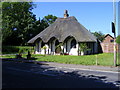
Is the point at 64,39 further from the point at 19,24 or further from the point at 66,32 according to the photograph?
the point at 19,24

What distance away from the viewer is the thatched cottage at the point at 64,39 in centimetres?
2916

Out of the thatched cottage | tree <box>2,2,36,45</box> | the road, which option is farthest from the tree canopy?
the road

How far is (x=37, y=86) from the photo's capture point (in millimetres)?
7762

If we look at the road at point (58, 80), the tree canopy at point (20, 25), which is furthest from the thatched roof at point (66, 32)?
the tree canopy at point (20, 25)

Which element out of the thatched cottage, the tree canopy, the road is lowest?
the road

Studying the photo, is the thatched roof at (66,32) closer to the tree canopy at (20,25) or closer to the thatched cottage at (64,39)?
the thatched cottage at (64,39)

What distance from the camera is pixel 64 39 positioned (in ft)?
95.2

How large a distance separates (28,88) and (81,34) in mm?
23878

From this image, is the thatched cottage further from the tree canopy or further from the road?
the tree canopy

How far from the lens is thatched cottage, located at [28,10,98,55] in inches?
1148

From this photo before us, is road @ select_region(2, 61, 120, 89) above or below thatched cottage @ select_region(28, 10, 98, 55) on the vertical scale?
below

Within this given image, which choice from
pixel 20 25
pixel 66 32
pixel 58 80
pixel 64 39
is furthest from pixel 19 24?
pixel 58 80

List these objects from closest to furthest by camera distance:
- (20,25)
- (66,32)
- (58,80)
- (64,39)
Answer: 1. (58,80)
2. (64,39)
3. (66,32)
4. (20,25)

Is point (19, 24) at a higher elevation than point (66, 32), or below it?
higher
